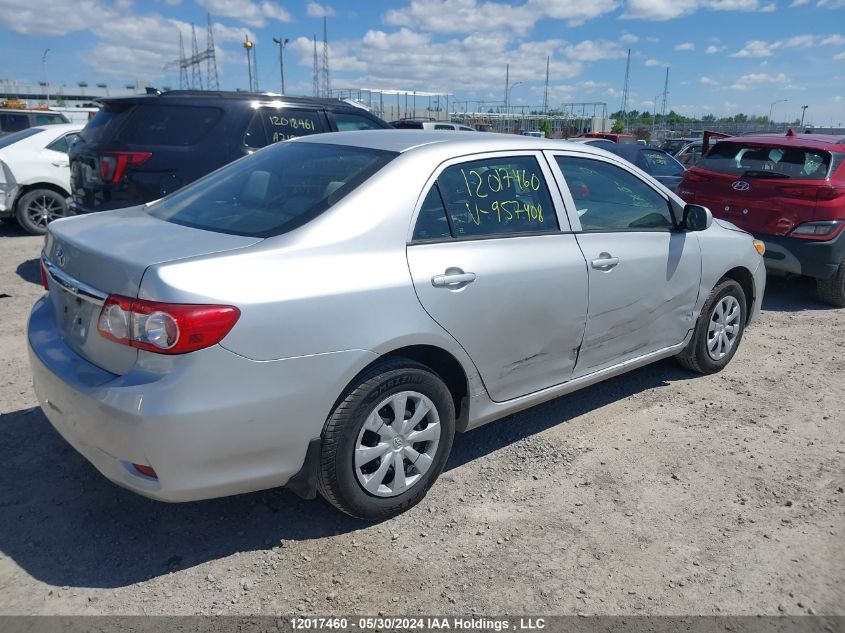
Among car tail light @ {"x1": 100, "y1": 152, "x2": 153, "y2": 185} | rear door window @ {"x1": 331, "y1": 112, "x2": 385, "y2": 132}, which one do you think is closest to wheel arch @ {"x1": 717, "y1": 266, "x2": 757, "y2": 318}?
rear door window @ {"x1": 331, "y1": 112, "x2": 385, "y2": 132}

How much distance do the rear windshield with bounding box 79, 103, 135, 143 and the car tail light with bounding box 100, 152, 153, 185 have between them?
31 centimetres

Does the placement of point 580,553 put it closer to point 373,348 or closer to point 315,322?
point 373,348

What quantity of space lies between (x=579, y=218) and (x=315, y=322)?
6.09ft

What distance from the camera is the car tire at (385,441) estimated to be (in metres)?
2.85

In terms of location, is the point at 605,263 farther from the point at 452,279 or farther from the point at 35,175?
the point at 35,175

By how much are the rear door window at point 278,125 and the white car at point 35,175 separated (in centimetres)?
395

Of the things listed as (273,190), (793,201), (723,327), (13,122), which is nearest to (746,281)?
(723,327)

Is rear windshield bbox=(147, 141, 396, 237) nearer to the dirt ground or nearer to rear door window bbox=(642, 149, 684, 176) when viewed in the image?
the dirt ground

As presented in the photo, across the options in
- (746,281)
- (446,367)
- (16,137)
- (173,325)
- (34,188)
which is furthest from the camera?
(16,137)

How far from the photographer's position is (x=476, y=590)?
108 inches

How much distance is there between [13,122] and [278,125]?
15342mm

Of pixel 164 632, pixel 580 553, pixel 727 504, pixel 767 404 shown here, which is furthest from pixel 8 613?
pixel 767 404

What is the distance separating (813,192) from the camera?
684cm

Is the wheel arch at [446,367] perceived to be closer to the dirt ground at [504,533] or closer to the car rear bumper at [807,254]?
the dirt ground at [504,533]
